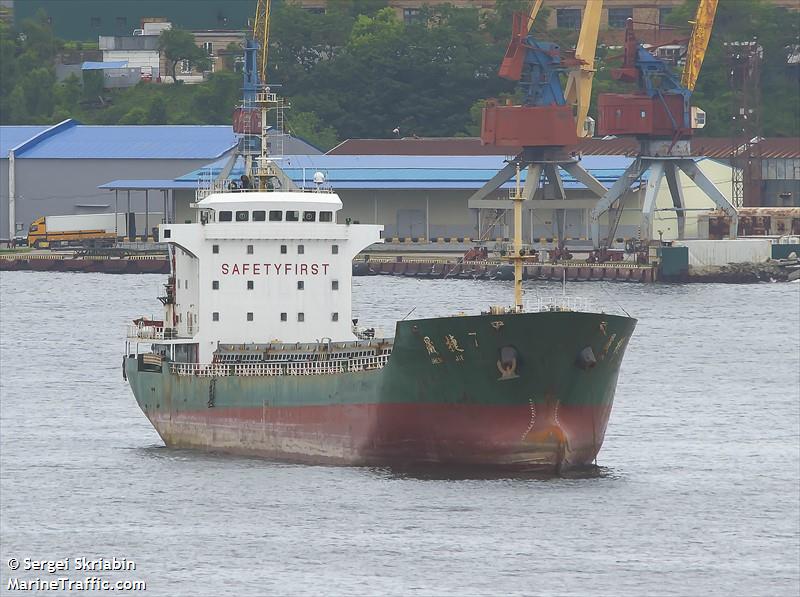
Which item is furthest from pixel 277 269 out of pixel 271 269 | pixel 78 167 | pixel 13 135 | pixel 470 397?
pixel 13 135

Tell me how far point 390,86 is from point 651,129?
163ft

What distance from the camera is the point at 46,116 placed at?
617ft

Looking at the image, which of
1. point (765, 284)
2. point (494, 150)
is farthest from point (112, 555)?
point (494, 150)

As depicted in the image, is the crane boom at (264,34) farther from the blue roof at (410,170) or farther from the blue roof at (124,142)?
the blue roof at (410,170)

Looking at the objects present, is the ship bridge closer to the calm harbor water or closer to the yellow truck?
the calm harbor water

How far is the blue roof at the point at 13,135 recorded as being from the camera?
157 m

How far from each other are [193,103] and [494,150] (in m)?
34.2

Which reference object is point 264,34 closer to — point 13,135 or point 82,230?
point 13,135

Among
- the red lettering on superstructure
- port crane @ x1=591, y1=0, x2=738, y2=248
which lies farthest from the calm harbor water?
port crane @ x1=591, y1=0, x2=738, y2=248

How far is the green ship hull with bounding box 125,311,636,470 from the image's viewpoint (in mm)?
51281

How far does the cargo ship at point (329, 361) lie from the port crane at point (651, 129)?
3161 inches

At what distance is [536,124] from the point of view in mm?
140875

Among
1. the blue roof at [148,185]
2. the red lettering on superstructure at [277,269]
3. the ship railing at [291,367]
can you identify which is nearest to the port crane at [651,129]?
the blue roof at [148,185]

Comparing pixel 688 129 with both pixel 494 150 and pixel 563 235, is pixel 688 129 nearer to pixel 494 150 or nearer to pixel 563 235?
pixel 563 235
